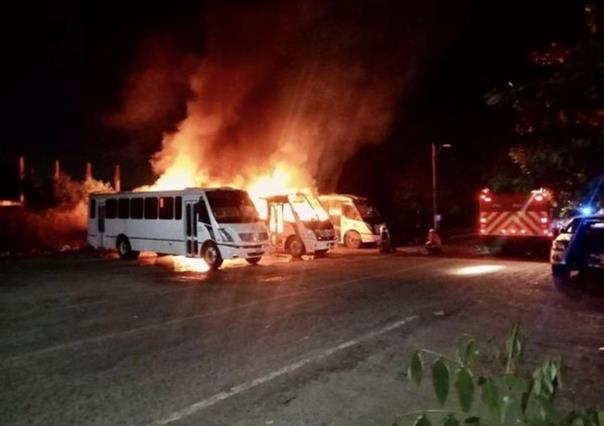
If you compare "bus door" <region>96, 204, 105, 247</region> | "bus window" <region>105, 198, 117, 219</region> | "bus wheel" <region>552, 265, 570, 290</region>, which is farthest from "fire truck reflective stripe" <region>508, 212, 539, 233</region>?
"bus door" <region>96, 204, 105, 247</region>

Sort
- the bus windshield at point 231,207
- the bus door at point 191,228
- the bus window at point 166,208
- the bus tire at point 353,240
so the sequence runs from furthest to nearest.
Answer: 1. the bus tire at point 353,240
2. the bus window at point 166,208
3. the bus door at point 191,228
4. the bus windshield at point 231,207

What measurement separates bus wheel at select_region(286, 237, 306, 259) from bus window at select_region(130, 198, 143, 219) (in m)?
5.24

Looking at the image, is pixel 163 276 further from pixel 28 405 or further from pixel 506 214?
pixel 506 214

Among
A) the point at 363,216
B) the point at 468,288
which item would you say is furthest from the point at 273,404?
the point at 363,216

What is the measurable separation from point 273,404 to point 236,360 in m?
1.66

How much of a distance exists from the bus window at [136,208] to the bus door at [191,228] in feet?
9.41

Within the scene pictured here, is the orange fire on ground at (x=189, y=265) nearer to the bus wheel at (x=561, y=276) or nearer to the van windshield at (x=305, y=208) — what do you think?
the van windshield at (x=305, y=208)

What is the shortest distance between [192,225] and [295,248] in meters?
4.14

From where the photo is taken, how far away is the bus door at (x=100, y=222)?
23219 millimetres

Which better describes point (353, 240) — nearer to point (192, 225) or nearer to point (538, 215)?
point (538, 215)

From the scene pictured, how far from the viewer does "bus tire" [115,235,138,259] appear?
21797 mm

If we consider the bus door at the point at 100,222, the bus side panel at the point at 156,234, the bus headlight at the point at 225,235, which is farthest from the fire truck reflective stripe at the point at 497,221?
the bus door at the point at 100,222

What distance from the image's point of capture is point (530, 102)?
2.86 meters

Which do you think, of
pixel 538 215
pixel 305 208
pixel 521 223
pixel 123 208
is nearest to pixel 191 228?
pixel 123 208
